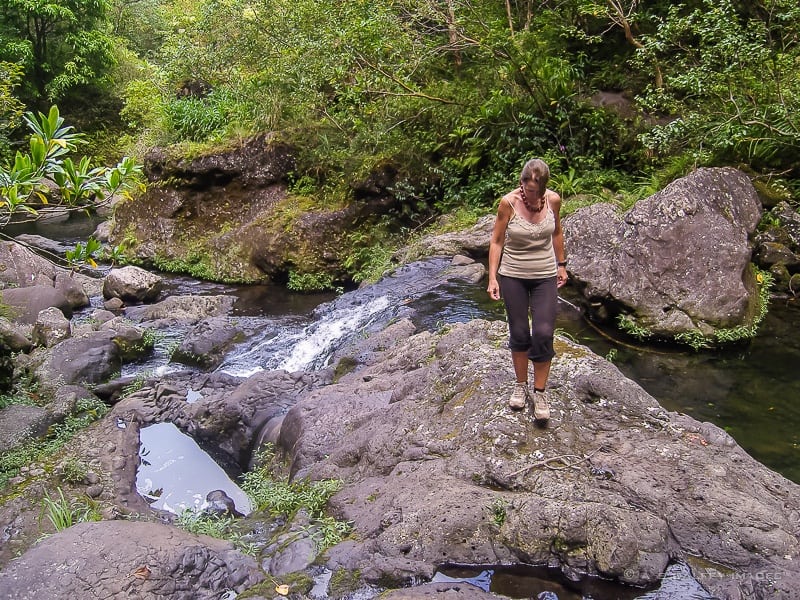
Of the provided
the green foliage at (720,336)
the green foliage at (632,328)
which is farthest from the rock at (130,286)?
the green foliage at (720,336)

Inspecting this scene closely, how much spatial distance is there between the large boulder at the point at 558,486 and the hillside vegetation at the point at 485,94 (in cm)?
564

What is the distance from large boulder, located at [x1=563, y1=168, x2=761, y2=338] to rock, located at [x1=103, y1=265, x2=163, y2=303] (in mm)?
8667

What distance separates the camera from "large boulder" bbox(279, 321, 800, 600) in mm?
3889

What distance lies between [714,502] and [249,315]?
973 centimetres

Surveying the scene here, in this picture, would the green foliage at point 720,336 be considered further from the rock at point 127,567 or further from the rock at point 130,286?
the rock at point 130,286

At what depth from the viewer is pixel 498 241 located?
4.70m

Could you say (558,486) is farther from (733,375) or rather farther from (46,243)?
(46,243)

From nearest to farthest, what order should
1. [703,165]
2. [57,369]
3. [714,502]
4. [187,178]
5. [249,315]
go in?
[714,502]
[57,369]
[703,165]
[249,315]
[187,178]

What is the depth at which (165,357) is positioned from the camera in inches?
414

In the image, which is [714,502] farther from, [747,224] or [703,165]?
[703,165]

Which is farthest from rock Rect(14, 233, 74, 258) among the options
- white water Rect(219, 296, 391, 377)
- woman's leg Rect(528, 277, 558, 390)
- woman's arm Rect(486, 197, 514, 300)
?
woman's leg Rect(528, 277, 558, 390)

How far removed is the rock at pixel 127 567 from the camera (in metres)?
3.87

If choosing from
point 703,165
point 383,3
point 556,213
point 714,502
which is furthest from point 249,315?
point 714,502

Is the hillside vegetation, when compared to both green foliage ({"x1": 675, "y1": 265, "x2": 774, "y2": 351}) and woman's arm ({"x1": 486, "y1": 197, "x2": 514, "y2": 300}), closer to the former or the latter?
green foliage ({"x1": 675, "y1": 265, "x2": 774, "y2": 351})
